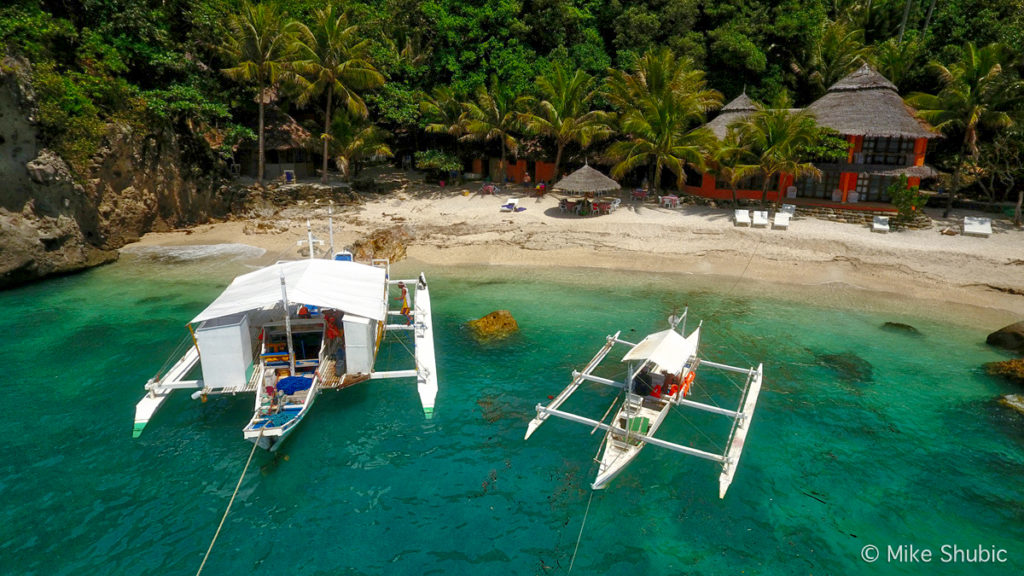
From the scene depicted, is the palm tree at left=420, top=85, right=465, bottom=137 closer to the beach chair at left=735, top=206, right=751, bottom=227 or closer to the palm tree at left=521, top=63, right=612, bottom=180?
the palm tree at left=521, top=63, right=612, bottom=180

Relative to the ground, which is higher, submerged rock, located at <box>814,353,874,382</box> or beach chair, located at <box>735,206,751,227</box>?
beach chair, located at <box>735,206,751,227</box>

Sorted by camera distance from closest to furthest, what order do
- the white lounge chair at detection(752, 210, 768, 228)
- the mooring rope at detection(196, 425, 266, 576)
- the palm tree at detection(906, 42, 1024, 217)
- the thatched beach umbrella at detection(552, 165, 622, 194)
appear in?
the mooring rope at detection(196, 425, 266, 576) → the palm tree at detection(906, 42, 1024, 217) → the white lounge chair at detection(752, 210, 768, 228) → the thatched beach umbrella at detection(552, 165, 622, 194)

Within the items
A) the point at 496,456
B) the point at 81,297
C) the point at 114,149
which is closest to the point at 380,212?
the point at 114,149

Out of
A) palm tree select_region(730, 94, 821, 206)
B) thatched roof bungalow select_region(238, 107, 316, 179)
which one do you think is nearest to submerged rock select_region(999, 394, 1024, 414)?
palm tree select_region(730, 94, 821, 206)

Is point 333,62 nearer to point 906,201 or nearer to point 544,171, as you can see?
point 544,171

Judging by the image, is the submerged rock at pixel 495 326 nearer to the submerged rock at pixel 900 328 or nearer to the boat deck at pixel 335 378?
the boat deck at pixel 335 378
